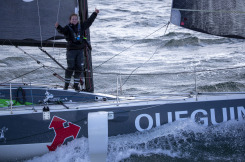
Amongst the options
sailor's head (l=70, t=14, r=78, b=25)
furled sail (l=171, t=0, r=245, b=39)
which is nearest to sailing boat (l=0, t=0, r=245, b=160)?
furled sail (l=171, t=0, r=245, b=39)

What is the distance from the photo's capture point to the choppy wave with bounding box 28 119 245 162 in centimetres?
378

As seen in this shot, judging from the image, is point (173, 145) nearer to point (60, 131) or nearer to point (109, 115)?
point (109, 115)

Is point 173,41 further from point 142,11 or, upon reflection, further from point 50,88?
point 50,88

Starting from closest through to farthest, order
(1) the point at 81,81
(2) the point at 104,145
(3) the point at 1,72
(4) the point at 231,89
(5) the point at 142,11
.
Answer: (2) the point at 104,145 < (1) the point at 81,81 < (4) the point at 231,89 < (3) the point at 1,72 < (5) the point at 142,11

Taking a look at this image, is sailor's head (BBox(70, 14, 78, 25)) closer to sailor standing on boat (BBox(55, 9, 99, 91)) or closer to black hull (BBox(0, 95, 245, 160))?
sailor standing on boat (BBox(55, 9, 99, 91))

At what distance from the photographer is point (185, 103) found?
3.90 meters

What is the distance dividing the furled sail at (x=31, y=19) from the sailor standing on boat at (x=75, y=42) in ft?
0.90

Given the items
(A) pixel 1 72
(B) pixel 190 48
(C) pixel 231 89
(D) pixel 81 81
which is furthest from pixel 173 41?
(D) pixel 81 81

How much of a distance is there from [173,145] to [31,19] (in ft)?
8.18

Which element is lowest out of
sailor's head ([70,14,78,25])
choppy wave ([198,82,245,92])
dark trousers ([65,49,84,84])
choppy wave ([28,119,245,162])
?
choppy wave ([28,119,245,162])

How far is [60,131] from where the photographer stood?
3.82 metres

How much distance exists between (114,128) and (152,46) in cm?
649

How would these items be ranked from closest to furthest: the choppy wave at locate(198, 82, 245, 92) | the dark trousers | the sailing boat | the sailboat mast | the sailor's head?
the sailing boat
the sailor's head
the dark trousers
the sailboat mast
the choppy wave at locate(198, 82, 245, 92)

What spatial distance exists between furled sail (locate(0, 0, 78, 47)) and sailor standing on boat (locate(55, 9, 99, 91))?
0.27 metres
